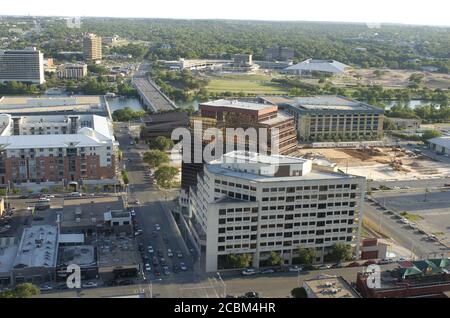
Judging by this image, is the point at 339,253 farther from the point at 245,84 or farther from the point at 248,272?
the point at 245,84

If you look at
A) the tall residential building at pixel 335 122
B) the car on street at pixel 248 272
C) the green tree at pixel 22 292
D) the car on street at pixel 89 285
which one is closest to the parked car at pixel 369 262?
the car on street at pixel 248 272

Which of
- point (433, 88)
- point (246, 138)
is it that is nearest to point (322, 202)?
point (246, 138)

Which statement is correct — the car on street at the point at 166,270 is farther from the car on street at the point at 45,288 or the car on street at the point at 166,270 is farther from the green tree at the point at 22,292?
the green tree at the point at 22,292

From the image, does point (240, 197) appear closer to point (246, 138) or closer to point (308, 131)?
point (246, 138)

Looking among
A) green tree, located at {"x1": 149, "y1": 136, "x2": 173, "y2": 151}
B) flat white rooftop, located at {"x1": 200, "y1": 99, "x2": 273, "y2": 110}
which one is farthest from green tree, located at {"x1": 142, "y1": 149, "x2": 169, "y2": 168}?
flat white rooftop, located at {"x1": 200, "y1": 99, "x2": 273, "y2": 110}

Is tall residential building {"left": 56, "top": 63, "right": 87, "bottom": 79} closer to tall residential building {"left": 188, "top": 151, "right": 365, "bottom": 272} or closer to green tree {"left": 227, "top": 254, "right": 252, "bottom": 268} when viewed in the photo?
tall residential building {"left": 188, "top": 151, "right": 365, "bottom": 272}

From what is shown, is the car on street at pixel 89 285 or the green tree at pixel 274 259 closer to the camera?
the car on street at pixel 89 285
